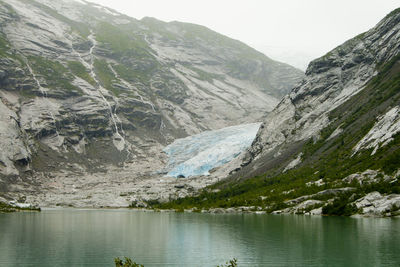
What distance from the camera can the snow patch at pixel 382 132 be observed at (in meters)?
94.4

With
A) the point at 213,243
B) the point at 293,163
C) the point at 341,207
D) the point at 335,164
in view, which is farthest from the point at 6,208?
the point at 335,164

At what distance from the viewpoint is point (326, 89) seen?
158 meters

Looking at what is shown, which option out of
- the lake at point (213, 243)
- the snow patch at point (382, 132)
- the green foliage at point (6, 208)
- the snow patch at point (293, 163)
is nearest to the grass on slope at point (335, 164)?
the snow patch at point (293, 163)

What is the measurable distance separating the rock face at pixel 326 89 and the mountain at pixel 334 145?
0.43 meters

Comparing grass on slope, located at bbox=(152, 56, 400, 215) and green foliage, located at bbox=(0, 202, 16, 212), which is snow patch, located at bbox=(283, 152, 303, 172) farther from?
green foliage, located at bbox=(0, 202, 16, 212)

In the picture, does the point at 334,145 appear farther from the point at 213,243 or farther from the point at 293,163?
the point at 213,243

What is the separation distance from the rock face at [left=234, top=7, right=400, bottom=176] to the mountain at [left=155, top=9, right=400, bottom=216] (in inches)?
16.9

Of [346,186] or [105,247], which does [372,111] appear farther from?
[105,247]

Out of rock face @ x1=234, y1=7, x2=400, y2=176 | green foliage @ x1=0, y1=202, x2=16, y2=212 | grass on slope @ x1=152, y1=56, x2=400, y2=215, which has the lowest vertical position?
green foliage @ x1=0, y1=202, x2=16, y2=212

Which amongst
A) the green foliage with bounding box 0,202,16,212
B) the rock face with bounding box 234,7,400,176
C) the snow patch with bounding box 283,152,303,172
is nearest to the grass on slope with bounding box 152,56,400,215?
the snow patch with bounding box 283,152,303,172

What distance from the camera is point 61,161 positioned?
7254 inches

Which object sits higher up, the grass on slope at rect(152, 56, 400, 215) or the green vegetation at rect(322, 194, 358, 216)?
the grass on slope at rect(152, 56, 400, 215)

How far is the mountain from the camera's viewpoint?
82062 mm

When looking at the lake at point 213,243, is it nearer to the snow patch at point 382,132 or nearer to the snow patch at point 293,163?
the snow patch at point 382,132
